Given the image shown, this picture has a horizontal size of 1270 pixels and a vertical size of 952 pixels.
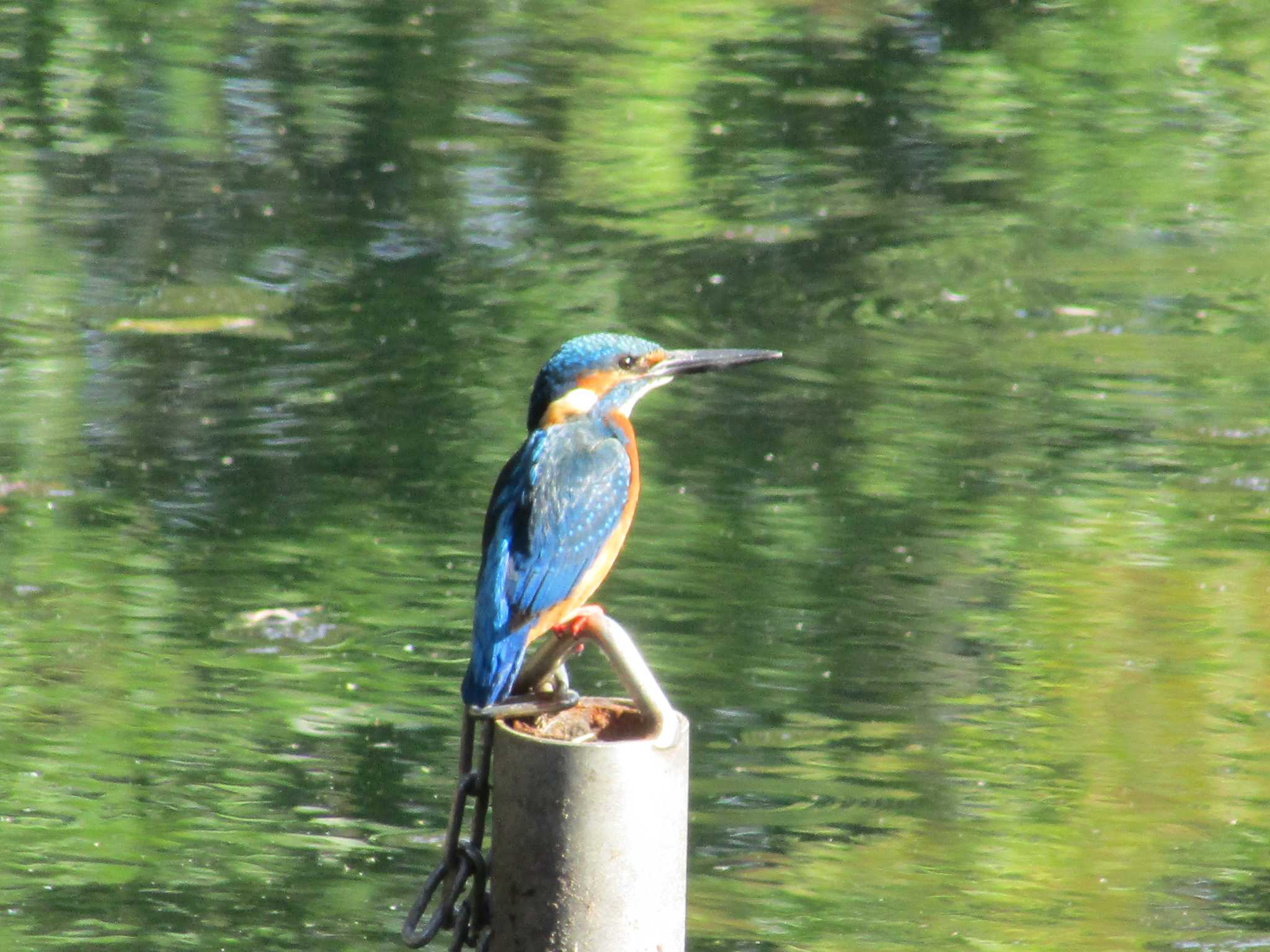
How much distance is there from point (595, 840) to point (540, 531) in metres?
0.76

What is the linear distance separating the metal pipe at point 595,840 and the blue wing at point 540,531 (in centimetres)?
35

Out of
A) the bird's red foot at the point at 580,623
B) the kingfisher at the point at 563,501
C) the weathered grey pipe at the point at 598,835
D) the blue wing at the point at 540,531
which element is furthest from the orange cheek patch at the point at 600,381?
the weathered grey pipe at the point at 598,835

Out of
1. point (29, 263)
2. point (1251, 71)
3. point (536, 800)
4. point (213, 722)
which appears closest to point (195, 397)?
point (29, 263)

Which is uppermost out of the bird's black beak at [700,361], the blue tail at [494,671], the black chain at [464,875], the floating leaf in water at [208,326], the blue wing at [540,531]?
the bird's black beak at [700,361]

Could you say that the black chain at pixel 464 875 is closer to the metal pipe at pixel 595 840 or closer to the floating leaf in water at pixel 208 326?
the metal pipe at pixel 595 840

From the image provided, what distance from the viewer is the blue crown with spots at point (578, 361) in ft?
10.8

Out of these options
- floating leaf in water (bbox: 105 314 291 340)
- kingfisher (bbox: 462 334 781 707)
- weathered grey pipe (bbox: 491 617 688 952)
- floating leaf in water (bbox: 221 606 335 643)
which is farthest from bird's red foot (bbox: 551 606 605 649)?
floating leaf in water (bbox: 105 314 291 340)

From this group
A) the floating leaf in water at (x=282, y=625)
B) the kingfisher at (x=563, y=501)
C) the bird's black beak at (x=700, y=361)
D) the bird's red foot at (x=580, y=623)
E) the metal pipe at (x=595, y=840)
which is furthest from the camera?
the floating leaf in water at (x=282, y=625)

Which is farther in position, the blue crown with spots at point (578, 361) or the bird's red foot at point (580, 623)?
the blue crown with spots at point (578, 361)

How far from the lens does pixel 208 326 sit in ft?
22.7

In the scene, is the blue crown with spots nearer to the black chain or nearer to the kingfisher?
the kingfisher

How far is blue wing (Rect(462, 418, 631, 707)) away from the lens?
262 cm

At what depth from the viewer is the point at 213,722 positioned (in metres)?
A: 4.32

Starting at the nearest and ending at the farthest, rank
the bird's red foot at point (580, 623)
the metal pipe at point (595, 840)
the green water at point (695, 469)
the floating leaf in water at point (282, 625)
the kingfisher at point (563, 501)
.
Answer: the metal pipe at point (595, 840), the bird's red foot at point (580, 623), the kingfisher at point (563, 501), the green water at point (695, 469), the floating leaf in water at point (282, 625)
